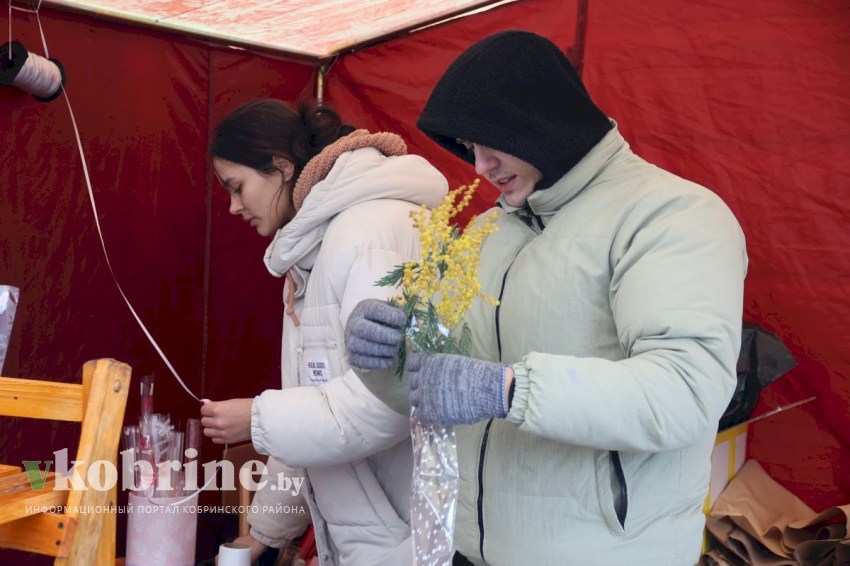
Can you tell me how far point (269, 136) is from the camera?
1.84 meters

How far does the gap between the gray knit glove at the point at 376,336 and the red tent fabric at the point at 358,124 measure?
1260 millimetres

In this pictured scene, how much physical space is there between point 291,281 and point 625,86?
1046 mm

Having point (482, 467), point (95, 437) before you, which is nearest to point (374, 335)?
point (482, 467)

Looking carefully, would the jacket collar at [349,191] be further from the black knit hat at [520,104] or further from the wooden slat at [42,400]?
the wooden slat at [42,400]

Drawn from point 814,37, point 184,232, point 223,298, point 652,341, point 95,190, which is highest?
point 814,37

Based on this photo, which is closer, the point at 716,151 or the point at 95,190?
the point at 716,151

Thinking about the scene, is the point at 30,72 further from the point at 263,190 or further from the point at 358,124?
the point at 358,124

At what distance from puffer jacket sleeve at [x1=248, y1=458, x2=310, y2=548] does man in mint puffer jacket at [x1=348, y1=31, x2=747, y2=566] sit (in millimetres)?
767

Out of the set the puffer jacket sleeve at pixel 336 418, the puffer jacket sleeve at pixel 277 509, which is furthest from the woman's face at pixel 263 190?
the puffer jacket sleeve at pixel 277 509

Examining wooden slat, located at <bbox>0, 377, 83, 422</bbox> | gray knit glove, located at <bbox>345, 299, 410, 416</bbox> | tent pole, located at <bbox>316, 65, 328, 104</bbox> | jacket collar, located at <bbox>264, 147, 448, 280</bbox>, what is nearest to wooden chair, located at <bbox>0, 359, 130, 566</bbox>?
wooden slat, located at <bbox>0, 377, 83, 422</bbox>

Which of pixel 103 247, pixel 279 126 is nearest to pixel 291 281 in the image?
pixel 279 126

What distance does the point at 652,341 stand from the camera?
3.03ft

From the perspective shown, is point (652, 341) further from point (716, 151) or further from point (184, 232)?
point (184, 232)

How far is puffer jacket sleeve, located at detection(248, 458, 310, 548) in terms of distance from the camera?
1909 mm
